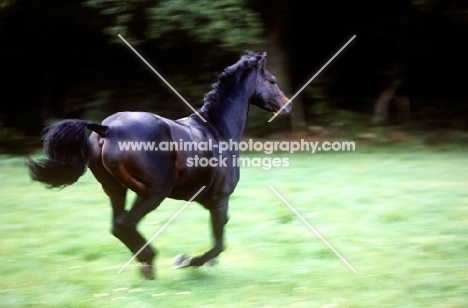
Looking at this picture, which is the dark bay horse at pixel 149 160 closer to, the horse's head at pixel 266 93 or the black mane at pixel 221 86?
the black mane at pixel 221 86

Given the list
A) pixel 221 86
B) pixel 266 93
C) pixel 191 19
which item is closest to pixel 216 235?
pixel 221 86

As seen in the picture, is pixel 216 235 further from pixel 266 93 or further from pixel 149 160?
pixel 266 93

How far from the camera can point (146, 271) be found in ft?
20.0

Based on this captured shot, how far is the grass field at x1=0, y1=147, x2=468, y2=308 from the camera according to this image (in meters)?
5.67

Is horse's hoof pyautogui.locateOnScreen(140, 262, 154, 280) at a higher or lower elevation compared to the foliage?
lower

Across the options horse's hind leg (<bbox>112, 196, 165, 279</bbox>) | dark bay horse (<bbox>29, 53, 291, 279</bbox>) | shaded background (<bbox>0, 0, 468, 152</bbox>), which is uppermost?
dark bay horse (<bbox>29, 53, 291, 279</bbox>)

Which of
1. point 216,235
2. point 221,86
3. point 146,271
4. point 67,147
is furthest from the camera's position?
point 221,86

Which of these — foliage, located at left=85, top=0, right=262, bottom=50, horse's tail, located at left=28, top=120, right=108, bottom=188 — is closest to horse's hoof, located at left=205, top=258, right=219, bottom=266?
horse's tail, located at left=28, top=120, right=108, bottom=188

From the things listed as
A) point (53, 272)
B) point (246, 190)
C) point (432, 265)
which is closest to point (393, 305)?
point (432, 265)

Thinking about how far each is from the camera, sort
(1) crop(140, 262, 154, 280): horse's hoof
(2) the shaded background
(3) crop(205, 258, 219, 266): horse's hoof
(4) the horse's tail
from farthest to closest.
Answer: (2) the shaded background, (3) crop(205, 258, 219, 266): horse's hoof, (1) crop(140, 262, 154, 280): horse's hoof, (4) the horse's tail

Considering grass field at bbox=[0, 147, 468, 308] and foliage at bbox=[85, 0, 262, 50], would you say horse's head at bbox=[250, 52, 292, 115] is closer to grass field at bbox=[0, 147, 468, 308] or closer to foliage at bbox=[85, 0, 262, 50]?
grass field at bbox=[0, 147, 468, 308]

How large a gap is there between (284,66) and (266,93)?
364 inches

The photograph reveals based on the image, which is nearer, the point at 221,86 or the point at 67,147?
the point at 67,147

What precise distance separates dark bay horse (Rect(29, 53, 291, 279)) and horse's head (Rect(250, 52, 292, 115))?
0.11 meters
